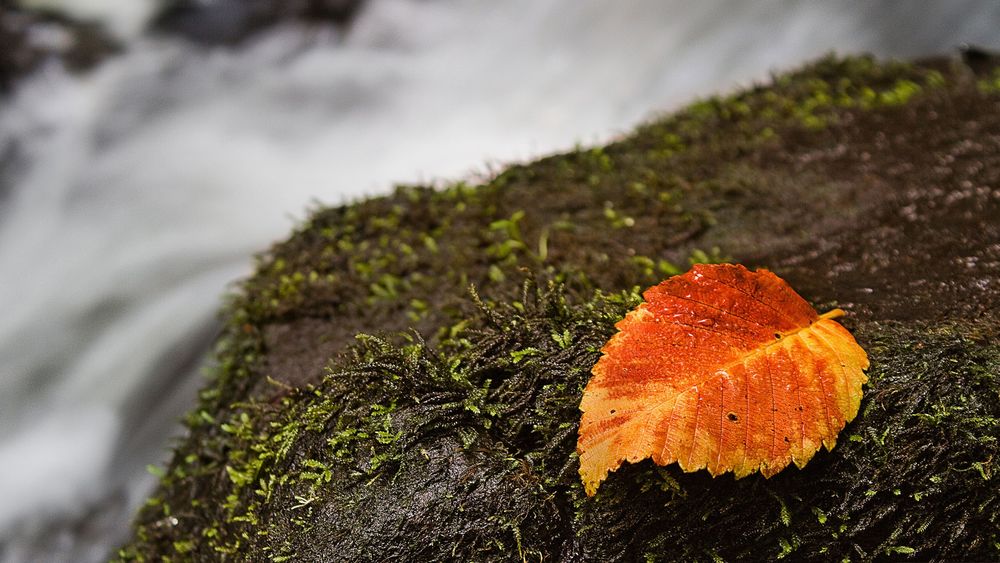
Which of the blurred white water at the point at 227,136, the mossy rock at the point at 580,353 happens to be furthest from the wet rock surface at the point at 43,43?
the mossy rock at the point at 580,353

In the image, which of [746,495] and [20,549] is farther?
[20,549]

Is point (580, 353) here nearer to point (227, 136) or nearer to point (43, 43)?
point (227, 136)

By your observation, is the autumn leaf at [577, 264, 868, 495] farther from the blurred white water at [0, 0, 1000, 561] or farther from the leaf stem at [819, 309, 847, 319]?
the blurred white water at [0, 0, 1000, 561]

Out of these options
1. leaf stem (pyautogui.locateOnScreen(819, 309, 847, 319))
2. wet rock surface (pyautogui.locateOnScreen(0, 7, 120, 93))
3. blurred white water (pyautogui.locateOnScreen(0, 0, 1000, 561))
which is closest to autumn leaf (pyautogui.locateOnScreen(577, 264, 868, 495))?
leaf stem (pyautogui.locateOnScreen(819, 309, 847, 319))

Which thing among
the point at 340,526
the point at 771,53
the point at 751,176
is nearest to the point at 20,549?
the point at 340,526

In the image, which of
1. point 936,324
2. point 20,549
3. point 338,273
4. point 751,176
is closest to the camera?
point 936,324

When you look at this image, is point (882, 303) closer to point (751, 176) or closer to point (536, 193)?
point (751, 176)

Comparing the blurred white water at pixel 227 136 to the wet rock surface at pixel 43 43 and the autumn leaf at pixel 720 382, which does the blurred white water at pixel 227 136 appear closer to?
the wet rock surface at pixel 43 43
